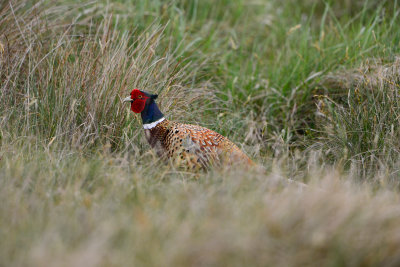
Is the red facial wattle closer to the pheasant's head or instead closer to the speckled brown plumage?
the pheasant's head

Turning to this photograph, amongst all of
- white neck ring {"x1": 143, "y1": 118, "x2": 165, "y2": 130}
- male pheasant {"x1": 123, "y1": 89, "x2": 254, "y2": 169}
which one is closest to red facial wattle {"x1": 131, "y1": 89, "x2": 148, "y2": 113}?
male pheasant {"x1": 123, "y1": 89, "x2": 254, "y2": 169}

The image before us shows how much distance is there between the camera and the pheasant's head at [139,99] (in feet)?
12.3

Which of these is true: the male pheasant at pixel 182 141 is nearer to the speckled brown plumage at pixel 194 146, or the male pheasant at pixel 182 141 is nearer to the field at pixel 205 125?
the speckled brown plumage at pixel 194 146

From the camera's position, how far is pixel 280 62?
550 cm

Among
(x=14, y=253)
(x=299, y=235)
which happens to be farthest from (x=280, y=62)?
(x=14, y=253)

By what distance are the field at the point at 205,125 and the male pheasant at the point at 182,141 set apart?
0.13 metres


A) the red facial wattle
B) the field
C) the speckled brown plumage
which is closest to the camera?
the field

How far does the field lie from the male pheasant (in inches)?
5.2

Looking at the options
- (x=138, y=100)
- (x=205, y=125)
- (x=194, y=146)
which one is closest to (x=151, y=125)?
(x=138, y=100)

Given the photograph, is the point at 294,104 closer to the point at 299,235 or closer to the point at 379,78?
the point at 379,78

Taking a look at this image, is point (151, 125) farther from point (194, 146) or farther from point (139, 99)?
point (194, 146)

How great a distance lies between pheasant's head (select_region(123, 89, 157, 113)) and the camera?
3734 mm

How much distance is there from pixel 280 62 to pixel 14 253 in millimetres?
3898

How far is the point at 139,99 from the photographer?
3.74 meters
